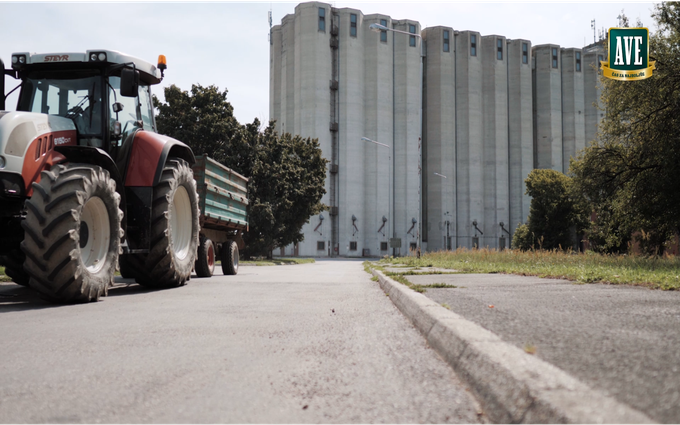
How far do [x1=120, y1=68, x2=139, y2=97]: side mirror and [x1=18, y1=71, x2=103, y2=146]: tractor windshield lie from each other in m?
0.74

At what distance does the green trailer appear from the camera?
45.6 ft

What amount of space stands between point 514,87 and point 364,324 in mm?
83952

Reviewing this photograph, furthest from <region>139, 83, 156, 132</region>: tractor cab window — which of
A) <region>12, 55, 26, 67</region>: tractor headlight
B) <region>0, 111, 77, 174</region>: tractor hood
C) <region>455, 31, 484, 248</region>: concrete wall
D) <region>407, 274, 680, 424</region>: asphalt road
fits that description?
<region>455, 31, 484, 248</region>: concrete wall

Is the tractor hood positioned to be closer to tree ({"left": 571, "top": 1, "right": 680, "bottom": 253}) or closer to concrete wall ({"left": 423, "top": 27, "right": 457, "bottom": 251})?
tree ({"left": 571, "top": 1, "right": 680, "bottom": 253})

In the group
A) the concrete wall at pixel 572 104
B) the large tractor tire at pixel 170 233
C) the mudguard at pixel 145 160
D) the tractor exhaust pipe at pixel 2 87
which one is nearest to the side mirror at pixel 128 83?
the mudguard at pixel 145 160

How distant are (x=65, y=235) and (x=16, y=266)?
3145 mm

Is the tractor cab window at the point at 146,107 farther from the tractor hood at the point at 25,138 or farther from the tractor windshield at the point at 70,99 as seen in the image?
the tractor hood at the point at 25,138

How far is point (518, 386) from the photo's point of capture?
2480 millimetres

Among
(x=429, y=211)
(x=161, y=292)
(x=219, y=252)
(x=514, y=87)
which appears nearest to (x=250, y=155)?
(x=219, y=252)

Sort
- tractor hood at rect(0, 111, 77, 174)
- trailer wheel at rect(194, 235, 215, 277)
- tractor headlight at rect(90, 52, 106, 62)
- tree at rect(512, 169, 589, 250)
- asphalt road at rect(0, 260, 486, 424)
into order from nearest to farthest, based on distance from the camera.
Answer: asphalt road at rect(0, 260, 486, 424), tractor hood at rect(0, 111, 77, 174), tractor headlight at rect(90, 52, 106, 62), trailer wheel at rect(194, 235, 215, 277), tree at rect(512, 169, 589, 250)

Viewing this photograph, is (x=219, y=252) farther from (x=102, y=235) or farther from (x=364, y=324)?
(x=364, y=324)

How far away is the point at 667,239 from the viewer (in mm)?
22828

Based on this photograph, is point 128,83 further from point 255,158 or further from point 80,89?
point 255,158

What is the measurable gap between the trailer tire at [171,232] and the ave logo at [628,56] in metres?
16.4
